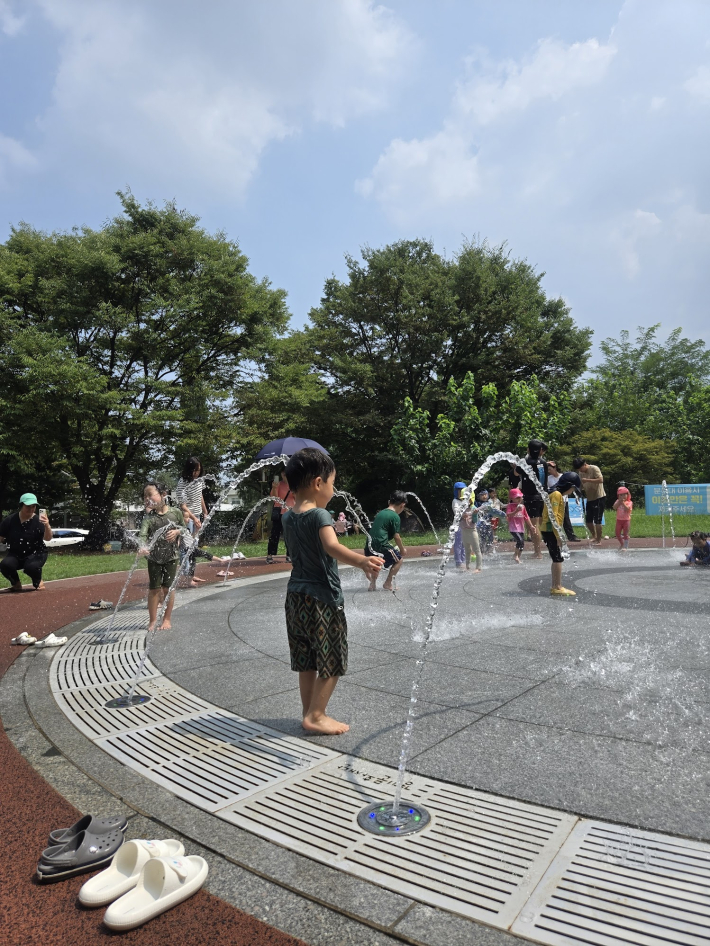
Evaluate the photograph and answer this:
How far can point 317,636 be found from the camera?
3709mm

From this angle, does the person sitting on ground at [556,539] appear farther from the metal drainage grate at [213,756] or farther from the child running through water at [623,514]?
the child running through water at [623,514]

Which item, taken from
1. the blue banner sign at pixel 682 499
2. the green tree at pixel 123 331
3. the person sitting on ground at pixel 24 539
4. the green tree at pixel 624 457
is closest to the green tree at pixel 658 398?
the green tree at pixel 624 457

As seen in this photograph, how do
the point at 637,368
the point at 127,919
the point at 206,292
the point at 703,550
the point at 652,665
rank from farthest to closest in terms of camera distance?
the point at 637,368 → the point at 206,292 → the point at 703,550 → the point at 652,665 → the point at 127,919

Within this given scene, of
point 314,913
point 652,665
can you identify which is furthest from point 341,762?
point 652,665

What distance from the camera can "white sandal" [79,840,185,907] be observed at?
241 centimetres

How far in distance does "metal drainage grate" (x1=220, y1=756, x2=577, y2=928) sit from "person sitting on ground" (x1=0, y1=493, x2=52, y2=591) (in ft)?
28.0

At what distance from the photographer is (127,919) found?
7.43 feet

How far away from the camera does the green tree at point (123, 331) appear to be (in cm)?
2048

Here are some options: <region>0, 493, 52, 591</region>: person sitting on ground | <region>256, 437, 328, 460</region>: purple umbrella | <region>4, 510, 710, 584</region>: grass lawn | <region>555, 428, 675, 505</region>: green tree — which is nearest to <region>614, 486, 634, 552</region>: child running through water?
<region>4, 510, 710, 584</region>: grass lawn

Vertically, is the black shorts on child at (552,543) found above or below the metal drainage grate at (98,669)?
above

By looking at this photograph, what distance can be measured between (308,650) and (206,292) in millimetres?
21090

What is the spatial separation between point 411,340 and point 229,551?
15554 millimetres

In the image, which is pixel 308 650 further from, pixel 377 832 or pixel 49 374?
pixel 49 374

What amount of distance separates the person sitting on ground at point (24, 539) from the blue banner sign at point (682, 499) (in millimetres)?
20269
